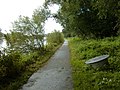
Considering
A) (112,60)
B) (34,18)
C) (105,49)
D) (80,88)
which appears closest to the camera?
(80,88)

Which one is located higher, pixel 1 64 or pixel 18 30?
pixel 18 30

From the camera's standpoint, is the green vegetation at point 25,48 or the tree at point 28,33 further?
the tree at point 28,33

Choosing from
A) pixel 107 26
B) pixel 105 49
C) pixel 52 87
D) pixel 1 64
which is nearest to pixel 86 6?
pixel 107 26

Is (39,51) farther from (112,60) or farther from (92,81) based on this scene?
(92,81)

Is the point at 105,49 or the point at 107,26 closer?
the point at 105,49

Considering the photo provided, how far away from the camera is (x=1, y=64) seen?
39.2 ft

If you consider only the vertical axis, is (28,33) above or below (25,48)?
above

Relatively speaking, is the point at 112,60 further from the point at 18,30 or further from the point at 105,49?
the point at 18,30

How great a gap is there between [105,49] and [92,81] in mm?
8589

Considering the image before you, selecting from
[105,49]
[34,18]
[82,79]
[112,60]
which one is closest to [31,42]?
[34,18]

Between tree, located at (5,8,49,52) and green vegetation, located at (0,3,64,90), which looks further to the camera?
tree, located at (5,8,49,52)

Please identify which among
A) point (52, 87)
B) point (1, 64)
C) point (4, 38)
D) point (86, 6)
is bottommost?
point (52, 87)

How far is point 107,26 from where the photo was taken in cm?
3206

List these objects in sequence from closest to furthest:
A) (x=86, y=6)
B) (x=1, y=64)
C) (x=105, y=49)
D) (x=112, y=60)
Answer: (x=1, y=64)
(x=112, y=60)
(x=105, y=49)
(x=86, y=6)
